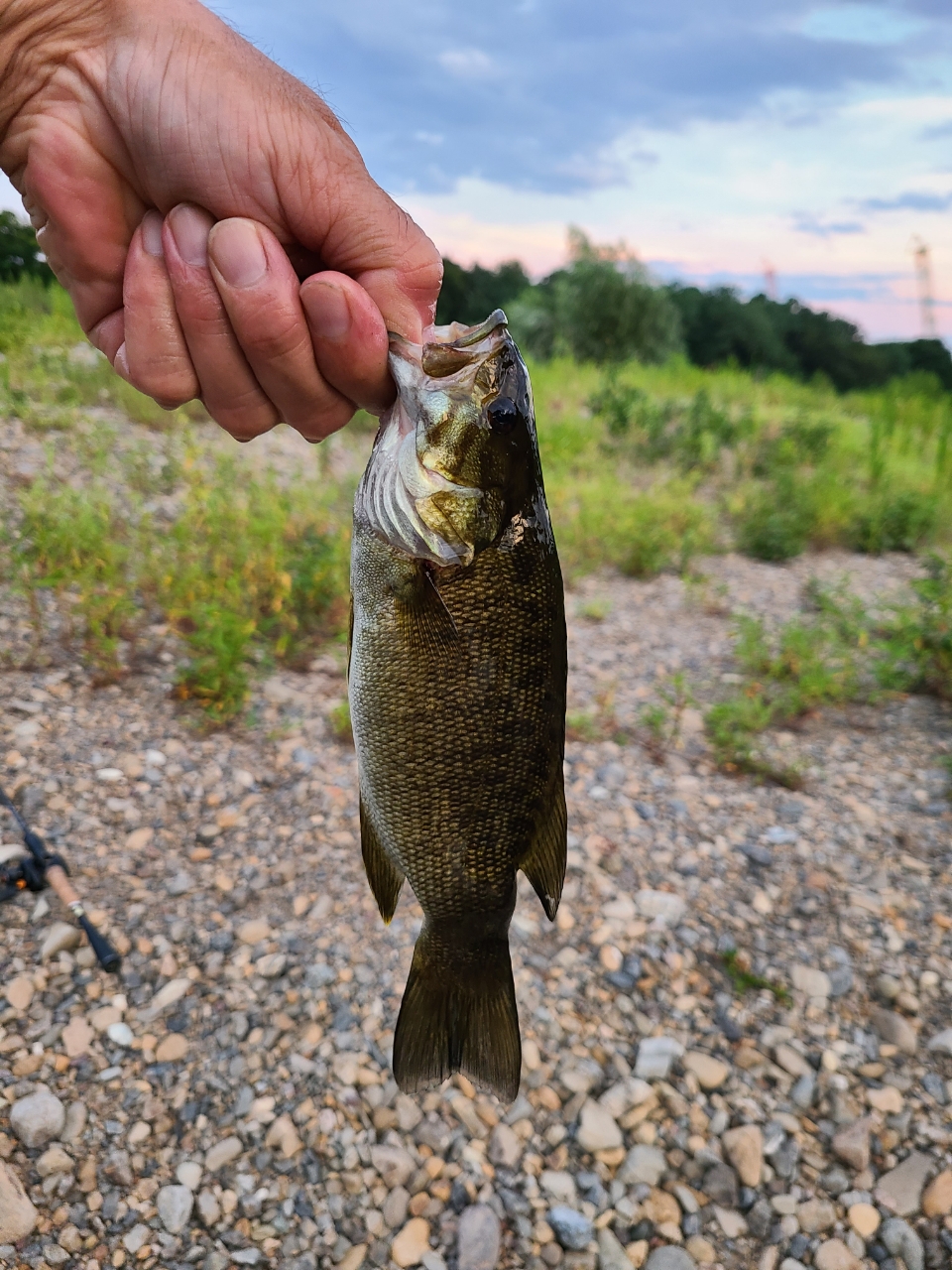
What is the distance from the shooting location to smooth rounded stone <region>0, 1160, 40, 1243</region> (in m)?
2.12

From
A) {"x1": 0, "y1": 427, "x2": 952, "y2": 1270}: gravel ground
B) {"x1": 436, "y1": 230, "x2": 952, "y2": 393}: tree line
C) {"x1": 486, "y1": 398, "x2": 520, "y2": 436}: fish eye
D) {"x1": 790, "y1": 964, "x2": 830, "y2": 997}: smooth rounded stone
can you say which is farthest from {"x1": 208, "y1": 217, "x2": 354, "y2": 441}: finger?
{"x1": 436, "y1": 230, "x2": 952, "y2": 393}: tree line

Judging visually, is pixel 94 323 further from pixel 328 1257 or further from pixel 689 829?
pixel 689 829

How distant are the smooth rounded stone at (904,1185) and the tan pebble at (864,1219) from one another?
0.15 ft

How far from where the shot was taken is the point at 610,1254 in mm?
2328

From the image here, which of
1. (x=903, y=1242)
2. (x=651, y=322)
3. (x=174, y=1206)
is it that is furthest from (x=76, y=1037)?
(x=651, y=322)

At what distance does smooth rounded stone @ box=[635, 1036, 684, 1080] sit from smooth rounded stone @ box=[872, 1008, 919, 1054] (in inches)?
29.1

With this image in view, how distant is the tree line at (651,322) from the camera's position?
25.0m

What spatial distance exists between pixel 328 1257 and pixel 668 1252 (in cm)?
95

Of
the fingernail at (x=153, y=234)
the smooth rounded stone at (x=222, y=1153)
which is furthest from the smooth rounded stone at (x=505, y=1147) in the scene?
the fingernail at (x=153, y=234)

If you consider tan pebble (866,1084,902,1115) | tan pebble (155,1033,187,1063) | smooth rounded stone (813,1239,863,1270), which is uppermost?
tan pebble (155,1033,187,1063)

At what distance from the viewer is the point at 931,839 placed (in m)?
3.88

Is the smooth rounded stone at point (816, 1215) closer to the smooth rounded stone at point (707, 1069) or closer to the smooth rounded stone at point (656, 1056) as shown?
the smooth rounded stone at point (707, 1069)

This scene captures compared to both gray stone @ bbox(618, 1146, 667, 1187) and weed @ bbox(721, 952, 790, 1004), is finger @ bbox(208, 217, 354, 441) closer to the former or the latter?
gray stone @ bbox(618, 1146, 667, 1187)

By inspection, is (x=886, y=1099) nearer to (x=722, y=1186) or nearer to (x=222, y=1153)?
(x=722, y=1186)
